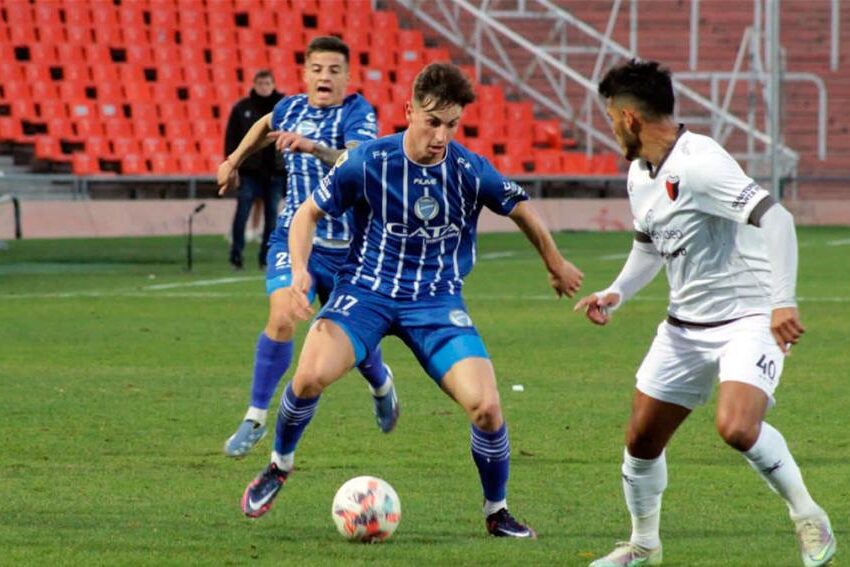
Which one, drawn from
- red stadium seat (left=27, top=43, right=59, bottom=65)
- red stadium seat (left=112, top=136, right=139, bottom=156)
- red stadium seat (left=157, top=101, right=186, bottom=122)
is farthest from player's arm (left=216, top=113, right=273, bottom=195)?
red stadium seat (left=27, top=43, right=59, bottom=65)

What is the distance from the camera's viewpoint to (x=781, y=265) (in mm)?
6184

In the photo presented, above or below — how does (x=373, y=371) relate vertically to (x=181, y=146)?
above

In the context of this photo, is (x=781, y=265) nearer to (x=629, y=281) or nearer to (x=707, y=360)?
(x=707, y=360)

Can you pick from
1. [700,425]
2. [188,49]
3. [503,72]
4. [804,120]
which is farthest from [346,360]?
[804,120]

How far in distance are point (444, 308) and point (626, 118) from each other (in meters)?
1.32

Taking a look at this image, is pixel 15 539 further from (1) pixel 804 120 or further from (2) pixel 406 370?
(1) pixel 804 120

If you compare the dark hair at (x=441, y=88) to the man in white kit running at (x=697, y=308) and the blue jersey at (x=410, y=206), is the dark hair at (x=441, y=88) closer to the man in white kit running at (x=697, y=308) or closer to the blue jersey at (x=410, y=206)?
the blue jersey at (x=410, y=206)

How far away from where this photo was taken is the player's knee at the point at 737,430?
20.6 feet

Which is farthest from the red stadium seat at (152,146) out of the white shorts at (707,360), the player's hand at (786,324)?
the player's hand at (786,324)

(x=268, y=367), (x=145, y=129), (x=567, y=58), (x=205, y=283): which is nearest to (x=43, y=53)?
(x=145, y=129)

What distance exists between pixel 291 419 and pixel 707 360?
184 cm

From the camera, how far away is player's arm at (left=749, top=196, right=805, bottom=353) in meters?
6.13

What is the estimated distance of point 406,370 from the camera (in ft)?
42.0

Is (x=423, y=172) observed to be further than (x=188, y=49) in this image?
No
